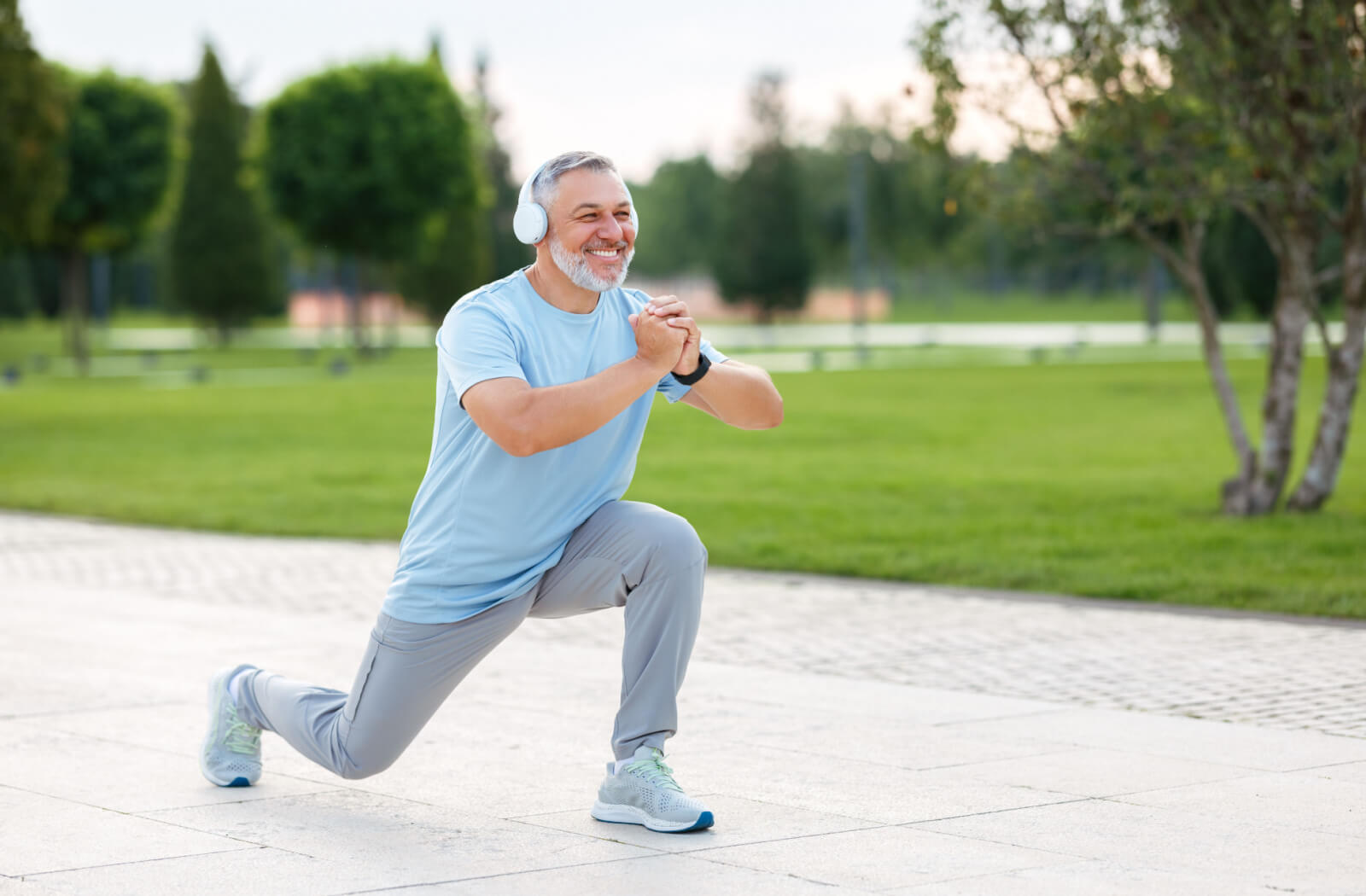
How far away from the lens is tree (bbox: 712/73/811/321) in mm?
80750

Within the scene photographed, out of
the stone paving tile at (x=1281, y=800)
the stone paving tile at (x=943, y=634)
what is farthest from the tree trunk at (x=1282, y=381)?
the stone paving tile at (x=1281, y=800)

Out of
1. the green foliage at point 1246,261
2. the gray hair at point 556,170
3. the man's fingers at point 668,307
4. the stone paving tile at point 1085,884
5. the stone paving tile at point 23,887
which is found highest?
the green foliage at point 1246,261

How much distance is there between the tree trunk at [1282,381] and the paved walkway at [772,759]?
3.48m

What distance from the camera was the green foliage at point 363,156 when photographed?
4881 centimetres

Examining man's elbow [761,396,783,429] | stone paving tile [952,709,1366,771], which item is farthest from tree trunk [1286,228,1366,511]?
man's elbow [761,396,783,429]

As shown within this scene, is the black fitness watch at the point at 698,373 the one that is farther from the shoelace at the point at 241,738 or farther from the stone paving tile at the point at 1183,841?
the shoelace at the point at 241,738

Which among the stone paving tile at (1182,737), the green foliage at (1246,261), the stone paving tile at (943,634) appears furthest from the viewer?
the green foliage at (1246,261)

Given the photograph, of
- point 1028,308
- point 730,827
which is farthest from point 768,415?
point 1028,308

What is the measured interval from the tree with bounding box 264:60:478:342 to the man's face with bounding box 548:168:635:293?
44880mm

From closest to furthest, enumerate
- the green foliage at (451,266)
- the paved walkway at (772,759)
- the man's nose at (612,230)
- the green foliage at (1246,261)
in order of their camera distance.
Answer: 1. the paved walkway at (772,759)
2. the man's nose at (612,230)
3. the green foliage at (1246,261)
4. the green foliage at (451,266)

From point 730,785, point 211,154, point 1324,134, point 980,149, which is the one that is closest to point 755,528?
point 980,149

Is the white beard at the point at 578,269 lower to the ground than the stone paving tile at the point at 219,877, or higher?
higher

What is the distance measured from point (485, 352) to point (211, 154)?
5701cm

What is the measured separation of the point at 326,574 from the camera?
1071cm
